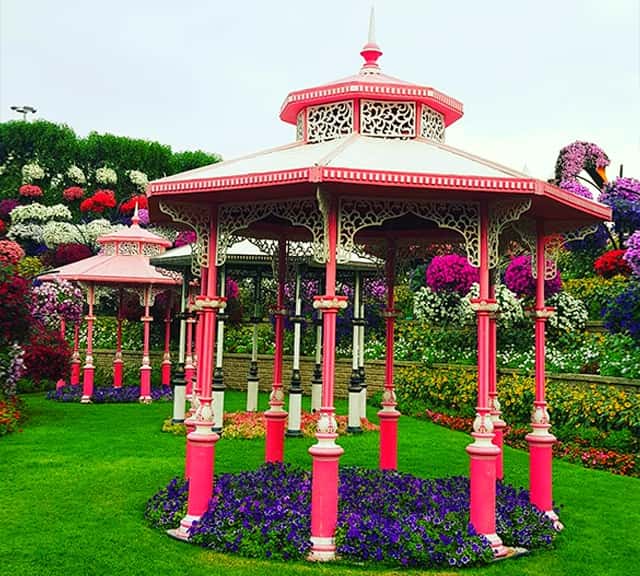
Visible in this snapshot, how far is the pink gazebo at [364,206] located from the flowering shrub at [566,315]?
30.1 feet

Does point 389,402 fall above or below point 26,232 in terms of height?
below

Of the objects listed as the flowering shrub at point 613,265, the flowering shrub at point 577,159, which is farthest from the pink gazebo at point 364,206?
the flowering shrub at point 577,159

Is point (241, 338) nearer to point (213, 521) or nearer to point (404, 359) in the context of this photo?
point (404, 359)

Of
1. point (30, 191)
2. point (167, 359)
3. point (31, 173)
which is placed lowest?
point (167, 359)

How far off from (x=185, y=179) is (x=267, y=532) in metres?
3.36

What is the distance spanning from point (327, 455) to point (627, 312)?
7299 millimetres

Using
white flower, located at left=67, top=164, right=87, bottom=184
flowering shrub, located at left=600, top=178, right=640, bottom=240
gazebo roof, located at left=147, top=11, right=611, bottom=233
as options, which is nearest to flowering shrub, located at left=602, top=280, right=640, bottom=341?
gazebo roof, located at left=147, top=11, right=611, bottom=233

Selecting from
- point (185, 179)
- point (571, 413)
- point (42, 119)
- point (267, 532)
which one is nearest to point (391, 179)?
point (185, 179)

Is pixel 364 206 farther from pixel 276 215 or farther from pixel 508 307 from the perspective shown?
pixel 508 307

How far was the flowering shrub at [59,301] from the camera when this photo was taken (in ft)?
62.7

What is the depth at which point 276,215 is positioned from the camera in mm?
7820

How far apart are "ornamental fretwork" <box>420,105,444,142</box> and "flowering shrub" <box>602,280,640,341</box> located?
17.2 ft

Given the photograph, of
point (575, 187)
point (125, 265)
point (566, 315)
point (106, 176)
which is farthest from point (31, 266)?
point (566, 315)

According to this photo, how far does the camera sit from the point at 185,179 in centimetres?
756
